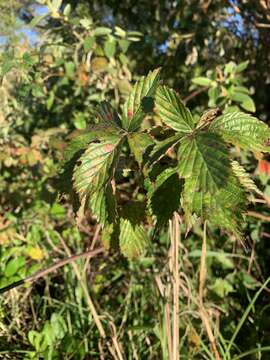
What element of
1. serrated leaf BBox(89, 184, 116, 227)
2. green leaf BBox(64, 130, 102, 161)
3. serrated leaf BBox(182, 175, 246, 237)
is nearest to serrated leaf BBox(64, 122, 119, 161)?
green leaf BBox(64, 130, 102, 161)

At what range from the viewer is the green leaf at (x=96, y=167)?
35.5 inches

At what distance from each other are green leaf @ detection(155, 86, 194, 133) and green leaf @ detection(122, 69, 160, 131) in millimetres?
51

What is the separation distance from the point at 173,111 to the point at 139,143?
0.09 m

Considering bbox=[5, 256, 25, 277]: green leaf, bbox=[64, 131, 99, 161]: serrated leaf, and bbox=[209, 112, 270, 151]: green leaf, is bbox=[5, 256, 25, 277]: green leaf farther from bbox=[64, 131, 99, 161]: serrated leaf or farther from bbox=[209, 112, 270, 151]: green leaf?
bbox=[209, 112, 270, 151]: green leaf

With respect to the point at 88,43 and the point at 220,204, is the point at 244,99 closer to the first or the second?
the point at 88,43

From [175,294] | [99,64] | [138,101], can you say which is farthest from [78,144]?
[99,64]

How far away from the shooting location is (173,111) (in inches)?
37.3

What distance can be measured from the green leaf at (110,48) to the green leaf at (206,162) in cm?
133

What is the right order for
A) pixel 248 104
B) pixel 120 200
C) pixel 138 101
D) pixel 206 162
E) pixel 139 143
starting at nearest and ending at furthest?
pixel 206 162, pixel 139 143, pixel 138 101, pixel 120 200, pixel 248 104

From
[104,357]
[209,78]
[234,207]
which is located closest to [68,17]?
[209,78]

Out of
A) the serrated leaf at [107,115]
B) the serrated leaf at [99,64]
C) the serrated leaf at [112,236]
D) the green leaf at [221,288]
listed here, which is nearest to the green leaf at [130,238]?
the serrated leaf at [112,236]

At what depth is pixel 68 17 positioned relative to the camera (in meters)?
2.07

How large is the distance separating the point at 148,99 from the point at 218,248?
1373 mm

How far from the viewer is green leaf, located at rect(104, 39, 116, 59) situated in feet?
→ 6.89
